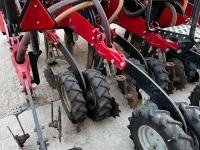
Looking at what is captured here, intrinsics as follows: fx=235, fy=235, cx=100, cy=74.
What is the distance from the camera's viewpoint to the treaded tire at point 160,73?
8.50ft

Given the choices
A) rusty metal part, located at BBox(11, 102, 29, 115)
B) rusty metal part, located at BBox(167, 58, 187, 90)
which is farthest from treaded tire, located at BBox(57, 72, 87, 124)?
rusty metal part, located at BBox(167, 58, 187, 90)

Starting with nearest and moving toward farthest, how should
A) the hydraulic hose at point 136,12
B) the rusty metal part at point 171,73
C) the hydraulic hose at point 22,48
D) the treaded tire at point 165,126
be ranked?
the treaded tire at point 165,126 → the hydraulic hose at point 22,48 → the rusty metal part at point 171,73 → the hydraulic hose at point 136,12

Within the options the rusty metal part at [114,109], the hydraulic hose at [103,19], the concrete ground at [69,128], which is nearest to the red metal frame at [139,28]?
the concrete ground at [69,128]

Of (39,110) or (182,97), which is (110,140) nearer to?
(39,110)

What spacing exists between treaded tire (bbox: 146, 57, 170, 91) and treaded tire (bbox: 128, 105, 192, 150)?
873mm

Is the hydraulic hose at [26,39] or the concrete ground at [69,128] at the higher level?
the hydraulic hose at [26,39]

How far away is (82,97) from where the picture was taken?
221cm

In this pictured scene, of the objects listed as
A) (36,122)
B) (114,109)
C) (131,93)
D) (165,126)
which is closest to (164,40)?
(131,93)

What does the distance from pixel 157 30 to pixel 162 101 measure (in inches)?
41.8

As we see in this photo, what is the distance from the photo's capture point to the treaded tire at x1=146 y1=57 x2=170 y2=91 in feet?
8.50

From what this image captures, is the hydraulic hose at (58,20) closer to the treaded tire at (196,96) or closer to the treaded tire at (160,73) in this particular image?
the treaded tire at (160,73)

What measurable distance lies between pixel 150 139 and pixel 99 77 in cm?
76

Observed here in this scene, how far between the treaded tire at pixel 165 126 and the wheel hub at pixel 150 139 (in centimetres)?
8

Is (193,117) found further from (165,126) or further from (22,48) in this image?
(22,48)
